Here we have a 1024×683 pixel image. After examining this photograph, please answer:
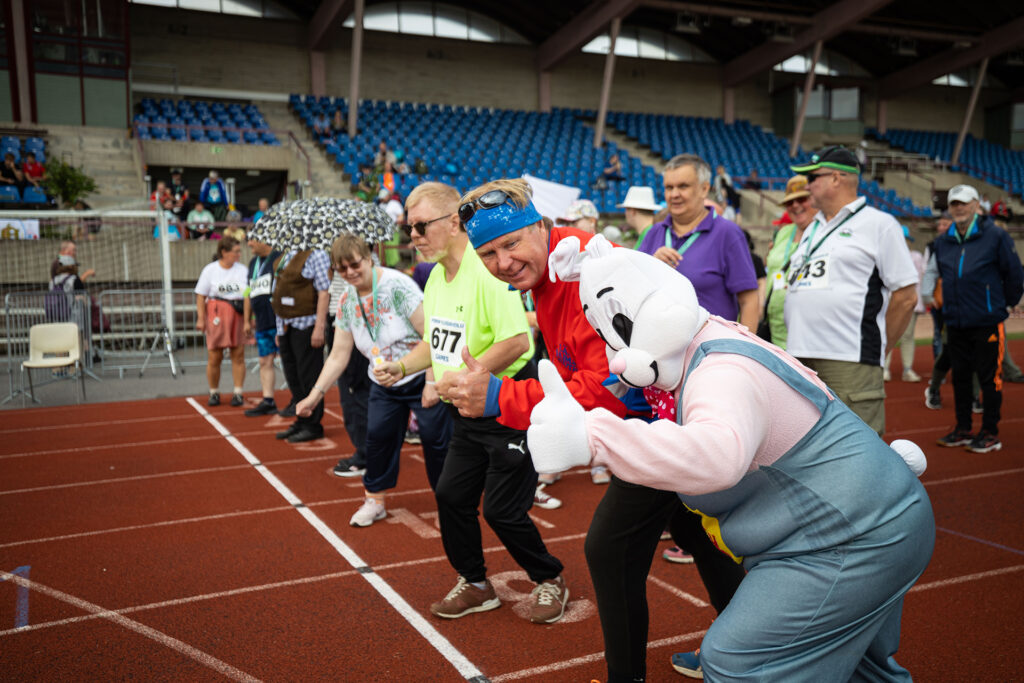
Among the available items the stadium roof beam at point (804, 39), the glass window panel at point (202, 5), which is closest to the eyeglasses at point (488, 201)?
the stadium roof beam at point (804, 39)

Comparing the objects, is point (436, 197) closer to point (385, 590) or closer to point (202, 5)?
point (385, 590)

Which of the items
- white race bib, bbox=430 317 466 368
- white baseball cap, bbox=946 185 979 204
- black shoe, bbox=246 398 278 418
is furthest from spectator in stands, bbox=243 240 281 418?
white baseball cap, bbox=946 185 979 204

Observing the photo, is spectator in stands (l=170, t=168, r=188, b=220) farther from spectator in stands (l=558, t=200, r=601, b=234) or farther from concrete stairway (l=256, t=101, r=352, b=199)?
spectator in stands (l=558, t=200, r=601, b=234)

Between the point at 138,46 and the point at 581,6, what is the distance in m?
14.9

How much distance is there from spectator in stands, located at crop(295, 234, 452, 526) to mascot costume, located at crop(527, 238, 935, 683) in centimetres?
267

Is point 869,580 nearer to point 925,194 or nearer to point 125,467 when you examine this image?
point 125,467

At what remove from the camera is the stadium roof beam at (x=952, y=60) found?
27875 millimetres

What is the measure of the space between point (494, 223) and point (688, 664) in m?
1.97

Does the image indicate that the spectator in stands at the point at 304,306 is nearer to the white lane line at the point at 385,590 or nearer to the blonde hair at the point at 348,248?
the white lane line at the point at 385,590

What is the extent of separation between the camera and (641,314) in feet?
5.82

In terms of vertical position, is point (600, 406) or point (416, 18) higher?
point (416, 18)

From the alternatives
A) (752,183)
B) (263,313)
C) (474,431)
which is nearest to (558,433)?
(474,431)

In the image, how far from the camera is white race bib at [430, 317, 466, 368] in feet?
11.2

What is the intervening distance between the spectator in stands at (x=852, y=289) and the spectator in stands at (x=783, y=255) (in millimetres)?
343
